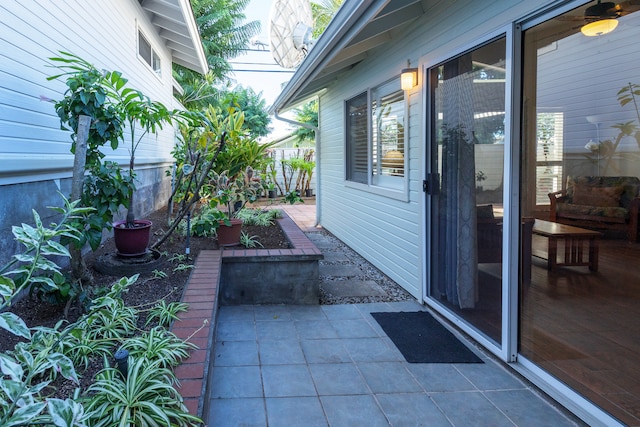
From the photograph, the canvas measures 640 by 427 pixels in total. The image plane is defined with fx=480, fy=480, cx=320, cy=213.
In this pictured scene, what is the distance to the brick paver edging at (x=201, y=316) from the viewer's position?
6.42 ft

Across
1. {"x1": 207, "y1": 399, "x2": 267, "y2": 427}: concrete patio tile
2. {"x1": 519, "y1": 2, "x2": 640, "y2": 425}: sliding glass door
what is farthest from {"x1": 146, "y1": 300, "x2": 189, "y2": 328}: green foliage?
{"x1": 519, "y1": 2, "x2": 640, "y2": 425}: sliding glass door

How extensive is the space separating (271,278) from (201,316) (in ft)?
4.73

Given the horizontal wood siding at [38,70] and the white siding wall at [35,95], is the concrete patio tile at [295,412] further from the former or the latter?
the horizontal wood siding at [38,70]

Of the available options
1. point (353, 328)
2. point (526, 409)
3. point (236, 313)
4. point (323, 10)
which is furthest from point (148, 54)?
point (323, 10)

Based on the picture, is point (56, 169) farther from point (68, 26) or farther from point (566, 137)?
point (566, 137)

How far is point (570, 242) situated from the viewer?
238 cm

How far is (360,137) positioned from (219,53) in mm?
15952

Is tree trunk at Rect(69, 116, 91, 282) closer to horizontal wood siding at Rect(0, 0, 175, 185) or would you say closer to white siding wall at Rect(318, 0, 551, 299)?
horizontal wood siding at Rect(0, 0, 175, 185)

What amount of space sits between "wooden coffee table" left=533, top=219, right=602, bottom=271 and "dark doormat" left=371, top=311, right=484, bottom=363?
894 millimetres

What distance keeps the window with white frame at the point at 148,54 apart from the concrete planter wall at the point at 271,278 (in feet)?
15.5

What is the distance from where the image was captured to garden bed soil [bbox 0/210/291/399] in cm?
Result: 220

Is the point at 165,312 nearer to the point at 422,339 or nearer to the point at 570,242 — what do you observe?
the point at 422,339

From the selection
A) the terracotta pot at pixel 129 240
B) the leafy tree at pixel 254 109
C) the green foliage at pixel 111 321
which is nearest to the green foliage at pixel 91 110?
the terracotta pot at pixel 129 240

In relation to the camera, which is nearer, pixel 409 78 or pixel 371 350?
pixel 371 350
